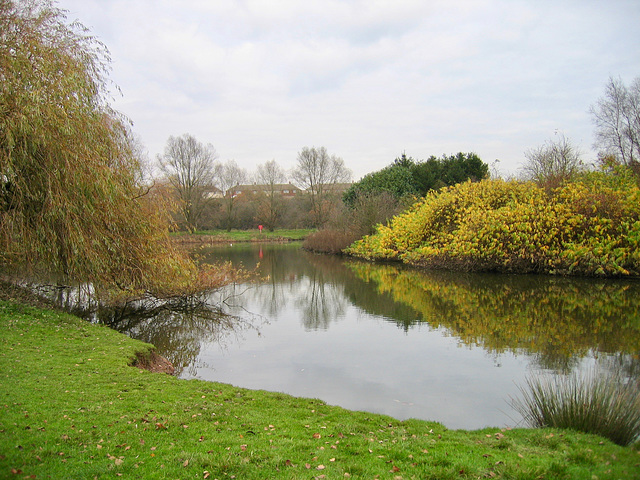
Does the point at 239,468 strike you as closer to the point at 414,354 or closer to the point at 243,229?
the point at 414,354

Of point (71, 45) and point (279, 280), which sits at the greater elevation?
point (71, 45)

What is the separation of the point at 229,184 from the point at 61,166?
175ft

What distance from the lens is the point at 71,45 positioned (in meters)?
11.2

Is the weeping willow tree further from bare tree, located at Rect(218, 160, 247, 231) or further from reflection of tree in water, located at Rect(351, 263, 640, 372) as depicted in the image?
bare tree, located at Rect(218, 160, 247, 231)

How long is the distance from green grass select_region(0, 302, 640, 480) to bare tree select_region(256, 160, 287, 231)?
53052 mm

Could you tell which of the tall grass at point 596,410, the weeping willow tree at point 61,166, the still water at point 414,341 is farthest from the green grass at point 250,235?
the tall grass at point 596,410

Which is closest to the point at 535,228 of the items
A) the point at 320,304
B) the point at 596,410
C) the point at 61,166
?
the point at 320,304

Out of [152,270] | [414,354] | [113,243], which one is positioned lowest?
[414,354]

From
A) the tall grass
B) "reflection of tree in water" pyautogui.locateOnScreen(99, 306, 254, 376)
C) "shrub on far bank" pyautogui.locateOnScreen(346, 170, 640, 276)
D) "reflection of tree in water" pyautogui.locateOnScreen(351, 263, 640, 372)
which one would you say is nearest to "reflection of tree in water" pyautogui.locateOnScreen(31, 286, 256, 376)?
"reflection of tree in water" pyautogui.locateOnScreen(99, 306, 254, 376)

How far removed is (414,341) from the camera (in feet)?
37.3

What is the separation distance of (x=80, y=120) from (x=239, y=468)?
361 inches

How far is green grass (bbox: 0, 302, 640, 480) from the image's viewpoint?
3.89 metres

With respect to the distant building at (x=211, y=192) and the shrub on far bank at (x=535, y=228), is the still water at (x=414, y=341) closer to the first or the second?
the shrub on far bank at (x=535, y=228)

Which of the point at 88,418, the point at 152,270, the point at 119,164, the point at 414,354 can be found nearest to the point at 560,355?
the point at 414,354
